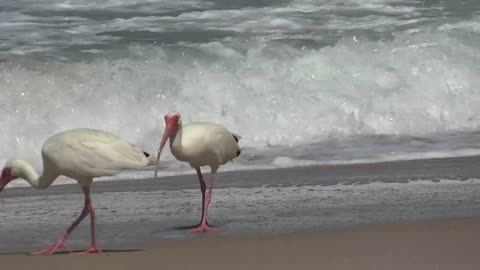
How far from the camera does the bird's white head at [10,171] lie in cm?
749

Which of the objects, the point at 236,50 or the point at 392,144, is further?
the point at 236,50

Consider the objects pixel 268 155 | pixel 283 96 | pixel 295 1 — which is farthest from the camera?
pixel 295 1

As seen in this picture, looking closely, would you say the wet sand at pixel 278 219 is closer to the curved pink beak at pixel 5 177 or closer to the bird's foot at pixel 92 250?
the bird's foot at pixel 92 250

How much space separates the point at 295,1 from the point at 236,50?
367cm

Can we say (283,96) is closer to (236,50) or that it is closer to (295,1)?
(236,50)

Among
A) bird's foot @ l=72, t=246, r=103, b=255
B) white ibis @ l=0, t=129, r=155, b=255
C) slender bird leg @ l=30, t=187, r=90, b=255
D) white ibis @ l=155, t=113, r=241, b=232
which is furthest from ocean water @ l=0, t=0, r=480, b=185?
bird's foot @ l=72, t=246, r=103, b=255

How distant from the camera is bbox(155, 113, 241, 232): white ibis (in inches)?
316

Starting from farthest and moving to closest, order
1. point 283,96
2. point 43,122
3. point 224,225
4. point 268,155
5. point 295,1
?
point 295,1 → point 283,96 → point 43,122 → point 268,155 → point 224,225

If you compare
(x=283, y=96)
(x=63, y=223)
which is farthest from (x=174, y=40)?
(x=63, y=223)

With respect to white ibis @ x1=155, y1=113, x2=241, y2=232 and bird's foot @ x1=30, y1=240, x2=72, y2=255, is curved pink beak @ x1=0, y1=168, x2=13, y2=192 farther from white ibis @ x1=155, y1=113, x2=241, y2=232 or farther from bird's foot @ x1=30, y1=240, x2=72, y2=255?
white ibis @ x1=155, y1=113, x2=241, y2=232

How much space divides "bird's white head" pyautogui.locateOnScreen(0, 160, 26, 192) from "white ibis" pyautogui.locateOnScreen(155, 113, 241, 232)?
90 cm

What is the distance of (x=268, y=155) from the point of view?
10.8 metres

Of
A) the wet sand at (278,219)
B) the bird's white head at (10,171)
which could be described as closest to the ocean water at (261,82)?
the wet sand at (278,219)

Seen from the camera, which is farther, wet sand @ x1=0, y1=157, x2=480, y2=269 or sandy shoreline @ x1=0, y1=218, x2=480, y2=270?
wet sand @ x1=0, y1=157, x2=480, y2=269
